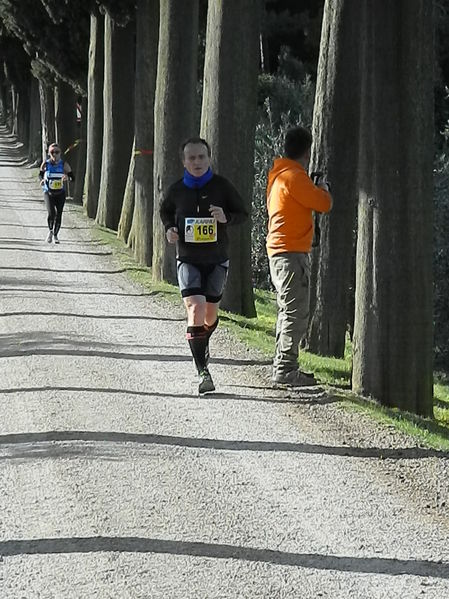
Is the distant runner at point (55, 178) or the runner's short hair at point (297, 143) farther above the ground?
the runner's short hair at point (297, 143)

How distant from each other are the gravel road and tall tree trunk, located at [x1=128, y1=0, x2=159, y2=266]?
8805 millimetres

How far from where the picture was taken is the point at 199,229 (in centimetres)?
980

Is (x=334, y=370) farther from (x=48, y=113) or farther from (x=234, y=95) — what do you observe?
(x=48, y=113)

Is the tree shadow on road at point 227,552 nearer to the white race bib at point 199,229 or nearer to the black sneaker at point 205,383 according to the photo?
the black sneaker at point 205,383

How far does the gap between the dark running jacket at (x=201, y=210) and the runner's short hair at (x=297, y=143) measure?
54 centimetres

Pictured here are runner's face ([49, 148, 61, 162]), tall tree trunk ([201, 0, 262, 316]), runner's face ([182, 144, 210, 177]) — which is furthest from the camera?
runner's face ([49, 148, 61, 162])

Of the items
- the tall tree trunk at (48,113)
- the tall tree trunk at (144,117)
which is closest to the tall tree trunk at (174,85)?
the tall tree trunk at (144,117)

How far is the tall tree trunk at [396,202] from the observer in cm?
973

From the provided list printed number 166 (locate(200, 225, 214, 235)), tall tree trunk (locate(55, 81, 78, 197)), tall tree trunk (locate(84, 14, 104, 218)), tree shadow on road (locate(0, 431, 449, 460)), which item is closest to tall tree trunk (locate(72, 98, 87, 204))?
tall tree trunk (locate(55, 81, 78, 197))

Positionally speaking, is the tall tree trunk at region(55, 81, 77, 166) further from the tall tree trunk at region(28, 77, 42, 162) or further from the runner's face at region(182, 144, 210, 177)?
the runner's face at region(182, 144, 210, 177)

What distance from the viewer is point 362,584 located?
578 centimetres

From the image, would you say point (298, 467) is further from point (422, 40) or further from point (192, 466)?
point (422, 40)

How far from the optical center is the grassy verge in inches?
362

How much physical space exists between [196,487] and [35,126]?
50.1 metres
